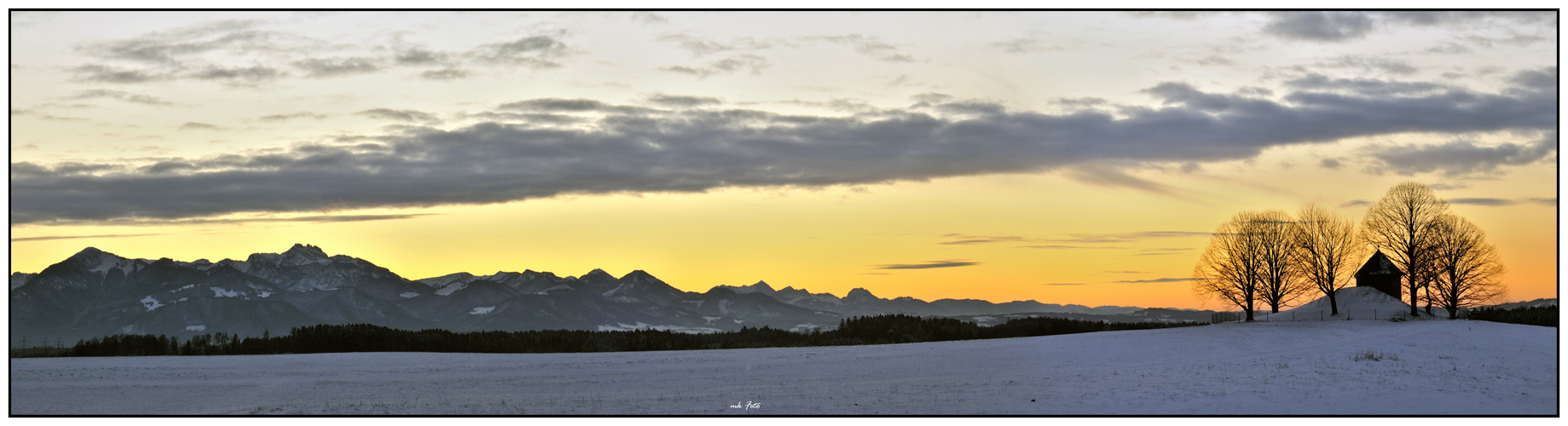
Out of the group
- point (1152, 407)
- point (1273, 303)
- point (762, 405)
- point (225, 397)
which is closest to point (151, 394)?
point (225, 397)

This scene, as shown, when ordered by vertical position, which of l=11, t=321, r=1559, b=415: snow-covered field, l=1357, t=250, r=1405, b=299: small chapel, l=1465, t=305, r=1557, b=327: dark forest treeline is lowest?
l=11, t=321, r=1559, b=415: snow-covered field

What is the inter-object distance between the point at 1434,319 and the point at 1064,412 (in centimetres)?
4983

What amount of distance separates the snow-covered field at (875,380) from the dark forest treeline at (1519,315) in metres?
17.1

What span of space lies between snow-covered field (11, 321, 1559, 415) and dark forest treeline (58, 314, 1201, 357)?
5573mm

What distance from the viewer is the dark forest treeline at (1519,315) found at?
69.2 m

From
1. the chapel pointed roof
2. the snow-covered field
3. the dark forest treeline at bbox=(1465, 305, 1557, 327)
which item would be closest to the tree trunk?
the dark forest treeline at bbox=(1465, 305, 1557, 327)

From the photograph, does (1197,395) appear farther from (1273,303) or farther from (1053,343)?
(1273,303)

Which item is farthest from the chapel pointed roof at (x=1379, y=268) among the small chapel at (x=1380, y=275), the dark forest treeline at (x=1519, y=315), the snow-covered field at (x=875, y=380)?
the snow-covered field at (x=875, y=380)

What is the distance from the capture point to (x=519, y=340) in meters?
65.3

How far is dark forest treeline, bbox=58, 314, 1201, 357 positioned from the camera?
5897cm

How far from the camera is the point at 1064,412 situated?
102ft

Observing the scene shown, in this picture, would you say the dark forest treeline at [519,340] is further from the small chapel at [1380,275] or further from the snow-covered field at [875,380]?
the small chapel at [1380,275]

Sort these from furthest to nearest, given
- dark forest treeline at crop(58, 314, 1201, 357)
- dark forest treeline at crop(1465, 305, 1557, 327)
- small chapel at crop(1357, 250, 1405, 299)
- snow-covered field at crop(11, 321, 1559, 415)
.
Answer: small chapel at crop(1357, 250, 1405, 299) < dark forest treeline at crop(1465, 305, 1557, 327) < dark forest treeline at crop(58, 314, 1201, 357) < snow-covered field at crop(11, 321, 1559, 415)

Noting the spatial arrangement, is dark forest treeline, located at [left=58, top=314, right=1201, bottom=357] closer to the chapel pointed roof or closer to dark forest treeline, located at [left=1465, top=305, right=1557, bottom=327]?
the chapel pointed roof
